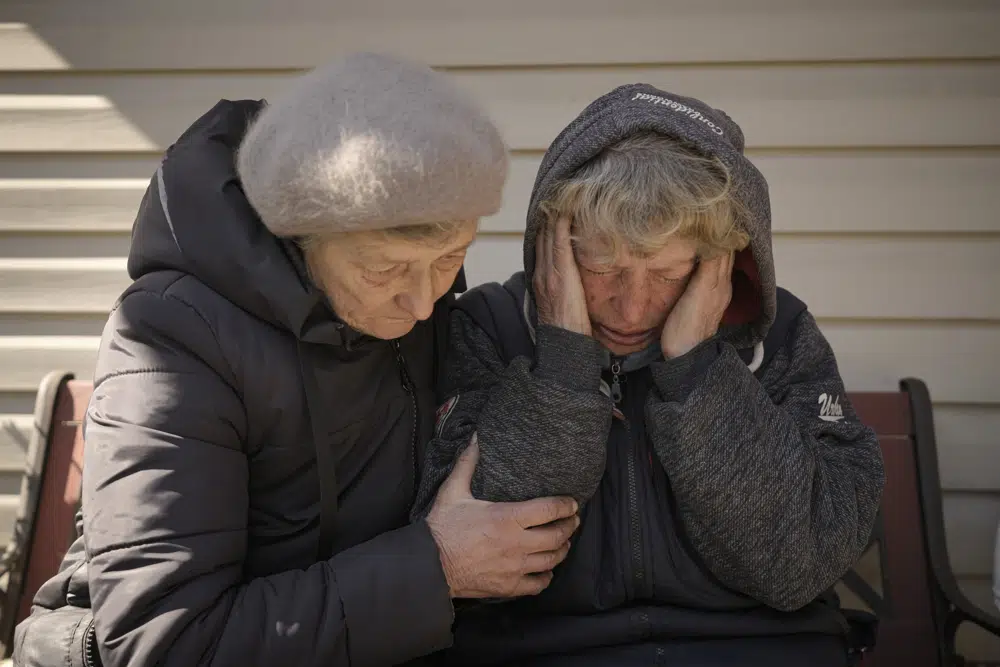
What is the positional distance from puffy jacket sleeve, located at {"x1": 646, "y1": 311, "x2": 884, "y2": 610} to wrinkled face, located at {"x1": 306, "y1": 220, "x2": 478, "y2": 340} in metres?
0.53

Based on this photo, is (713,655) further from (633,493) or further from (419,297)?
(419,297)

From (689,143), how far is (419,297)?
63 cm

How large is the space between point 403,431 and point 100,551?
0.62 meters

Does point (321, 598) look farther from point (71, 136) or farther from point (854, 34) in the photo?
point (854, 34)

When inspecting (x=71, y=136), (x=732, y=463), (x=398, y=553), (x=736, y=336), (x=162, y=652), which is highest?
(x=71, y=136)

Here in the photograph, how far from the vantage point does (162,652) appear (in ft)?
5.21

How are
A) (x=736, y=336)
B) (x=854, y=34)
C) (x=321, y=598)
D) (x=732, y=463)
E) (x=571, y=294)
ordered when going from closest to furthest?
(x=321, y=598), (x=732, y=463), (x=571, y=294), (x=736, y=336), (x=854, y=34)

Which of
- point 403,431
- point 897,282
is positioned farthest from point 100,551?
point 897,282

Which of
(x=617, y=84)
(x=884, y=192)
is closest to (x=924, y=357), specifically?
(x=884, y=192)

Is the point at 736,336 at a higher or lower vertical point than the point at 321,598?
higher

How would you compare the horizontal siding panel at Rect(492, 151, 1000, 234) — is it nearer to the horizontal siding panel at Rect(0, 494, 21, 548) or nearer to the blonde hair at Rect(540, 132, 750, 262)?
the blonde hair at Rect(540, 132, 750, 262)

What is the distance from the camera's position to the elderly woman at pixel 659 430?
1.89 m

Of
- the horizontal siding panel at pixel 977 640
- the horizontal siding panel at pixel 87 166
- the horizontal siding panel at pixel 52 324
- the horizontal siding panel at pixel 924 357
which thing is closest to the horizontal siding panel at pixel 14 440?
the horizontal siding panel at pixel 52 324

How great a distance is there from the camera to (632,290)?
202 centimetres
